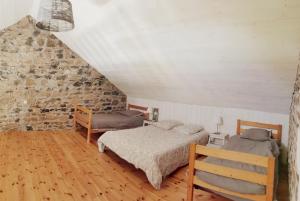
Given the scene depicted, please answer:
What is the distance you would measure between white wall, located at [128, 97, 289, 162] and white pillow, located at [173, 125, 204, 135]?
0.71 feet

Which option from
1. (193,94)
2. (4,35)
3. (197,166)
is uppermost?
(4,35)

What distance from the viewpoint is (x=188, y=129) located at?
160 inches

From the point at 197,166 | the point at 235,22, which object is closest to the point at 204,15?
the point at 235,22

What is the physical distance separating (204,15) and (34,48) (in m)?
4.29

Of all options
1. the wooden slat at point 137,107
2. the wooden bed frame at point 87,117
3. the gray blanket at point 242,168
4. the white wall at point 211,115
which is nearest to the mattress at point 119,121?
the wooden bed frame at point 87,117

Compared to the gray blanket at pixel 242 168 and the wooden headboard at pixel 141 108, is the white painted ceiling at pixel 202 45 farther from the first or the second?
the wooden headboard at pixel 141 108

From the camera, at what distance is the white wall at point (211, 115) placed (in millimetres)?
3430

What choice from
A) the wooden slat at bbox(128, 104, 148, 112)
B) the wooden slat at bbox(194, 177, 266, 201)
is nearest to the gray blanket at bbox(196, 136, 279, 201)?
the wooden slat at bbox(194, 177, 266, 201)

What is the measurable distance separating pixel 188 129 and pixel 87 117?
2251 millimetres

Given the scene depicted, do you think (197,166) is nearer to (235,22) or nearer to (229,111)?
(235,22)

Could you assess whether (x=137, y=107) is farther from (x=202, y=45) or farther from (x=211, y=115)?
(x=202, y=45)

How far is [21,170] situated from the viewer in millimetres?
3115

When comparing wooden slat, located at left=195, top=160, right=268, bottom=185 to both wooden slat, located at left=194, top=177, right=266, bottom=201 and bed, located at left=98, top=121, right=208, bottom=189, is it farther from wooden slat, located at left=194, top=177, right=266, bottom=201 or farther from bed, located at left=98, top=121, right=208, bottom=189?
bed, located at left=98, top=121, right=208, bottom=189

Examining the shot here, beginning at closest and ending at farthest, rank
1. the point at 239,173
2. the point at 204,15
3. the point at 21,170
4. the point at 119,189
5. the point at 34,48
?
the point at 239,173 < the point at 204,15 < the point at 119,189 < the point at 21,170 < the point at 34,48
